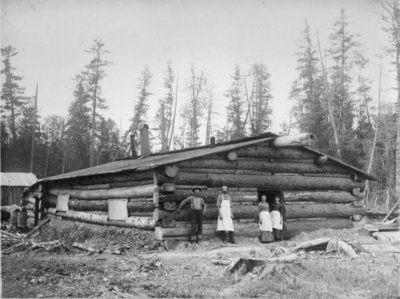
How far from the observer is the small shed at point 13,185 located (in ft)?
105

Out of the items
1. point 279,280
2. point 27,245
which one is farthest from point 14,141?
point 279,280

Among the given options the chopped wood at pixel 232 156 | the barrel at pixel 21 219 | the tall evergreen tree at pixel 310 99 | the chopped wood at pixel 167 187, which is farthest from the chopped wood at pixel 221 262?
the tall evergreen tree at pixel 310 99

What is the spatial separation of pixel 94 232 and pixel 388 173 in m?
26.2

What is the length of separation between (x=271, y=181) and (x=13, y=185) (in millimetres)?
24510

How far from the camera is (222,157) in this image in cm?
1366

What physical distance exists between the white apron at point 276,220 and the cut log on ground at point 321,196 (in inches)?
36.3

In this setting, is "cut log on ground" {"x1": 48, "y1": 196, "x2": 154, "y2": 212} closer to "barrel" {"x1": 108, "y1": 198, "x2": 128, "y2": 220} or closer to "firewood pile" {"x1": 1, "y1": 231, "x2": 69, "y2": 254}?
"barrel" {"x1": 108, "y1": 198, "x2": 128, "y2": 220}

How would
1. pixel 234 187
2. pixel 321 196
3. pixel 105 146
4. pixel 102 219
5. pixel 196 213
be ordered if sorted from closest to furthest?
pixel 196 213
pixel 234 187
pixel 102 219
pixel 321 196
pixel 105 146

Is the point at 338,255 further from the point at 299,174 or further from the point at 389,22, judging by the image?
the point at 389,22

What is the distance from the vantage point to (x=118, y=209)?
47.2ft

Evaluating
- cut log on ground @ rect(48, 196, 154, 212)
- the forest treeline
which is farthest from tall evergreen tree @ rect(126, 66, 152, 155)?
cut log on ground @ rect(48, 196, 154, 212)

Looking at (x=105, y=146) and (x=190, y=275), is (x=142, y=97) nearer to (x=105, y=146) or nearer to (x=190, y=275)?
(x=105, y=146)

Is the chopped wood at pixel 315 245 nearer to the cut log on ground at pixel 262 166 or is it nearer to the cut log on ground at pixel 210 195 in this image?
the cut log on ground at pixel 210 195

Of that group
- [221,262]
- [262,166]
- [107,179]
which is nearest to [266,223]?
[262,166]
